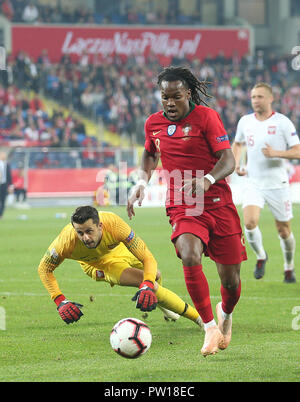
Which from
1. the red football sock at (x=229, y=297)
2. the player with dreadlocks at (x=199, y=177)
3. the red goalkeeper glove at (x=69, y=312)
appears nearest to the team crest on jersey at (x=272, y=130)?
the player with dreadlocks at (x=199, y=177)

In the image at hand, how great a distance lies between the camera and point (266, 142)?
10.6 meters

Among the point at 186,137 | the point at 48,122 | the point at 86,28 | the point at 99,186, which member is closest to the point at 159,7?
the point at 86,28

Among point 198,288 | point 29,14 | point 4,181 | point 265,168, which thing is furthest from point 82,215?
point 29,14

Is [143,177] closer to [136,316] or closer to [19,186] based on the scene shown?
[136,316]

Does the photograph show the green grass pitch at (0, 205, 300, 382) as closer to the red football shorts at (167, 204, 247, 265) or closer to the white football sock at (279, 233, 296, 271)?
the white football sock at (279, 233, 296, 271)

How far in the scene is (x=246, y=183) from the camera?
10.9m

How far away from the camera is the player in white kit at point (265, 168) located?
34.4 feet

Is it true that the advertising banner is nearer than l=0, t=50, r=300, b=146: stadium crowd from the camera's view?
No

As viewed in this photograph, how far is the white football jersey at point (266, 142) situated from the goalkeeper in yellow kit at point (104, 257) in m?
3.33

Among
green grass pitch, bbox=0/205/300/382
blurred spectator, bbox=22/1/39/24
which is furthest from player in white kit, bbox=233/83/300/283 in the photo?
blurred spectator, bbox=22/1/39/24

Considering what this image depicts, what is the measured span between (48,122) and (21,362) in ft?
86.8

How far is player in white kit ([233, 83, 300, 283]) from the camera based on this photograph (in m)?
10.5

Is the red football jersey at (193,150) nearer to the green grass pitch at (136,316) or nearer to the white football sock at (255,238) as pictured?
the green grass pitch at (136,316)

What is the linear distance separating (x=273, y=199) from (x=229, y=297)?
4282mm
